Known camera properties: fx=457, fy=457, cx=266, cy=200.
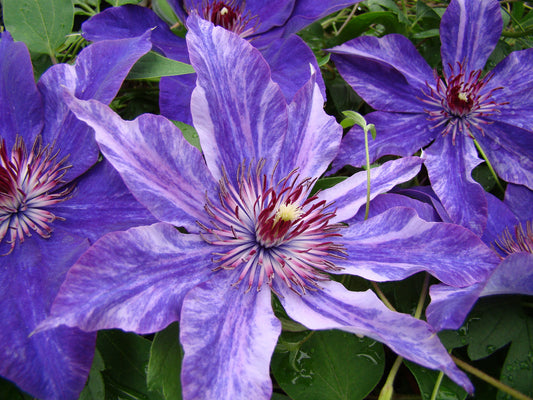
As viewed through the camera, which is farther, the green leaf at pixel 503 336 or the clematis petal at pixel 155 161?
the green leaf at pixel 503 336

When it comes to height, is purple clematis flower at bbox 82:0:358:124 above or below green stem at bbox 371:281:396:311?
above

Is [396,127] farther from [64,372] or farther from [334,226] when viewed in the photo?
[64,372]

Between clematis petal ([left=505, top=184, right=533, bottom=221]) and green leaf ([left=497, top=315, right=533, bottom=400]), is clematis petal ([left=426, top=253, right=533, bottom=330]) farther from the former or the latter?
clematis petal ([left=505, top=184, right=533, bottom=221])

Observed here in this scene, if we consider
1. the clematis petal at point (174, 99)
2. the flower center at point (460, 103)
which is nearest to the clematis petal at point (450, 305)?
the flower center at point (460, 103)

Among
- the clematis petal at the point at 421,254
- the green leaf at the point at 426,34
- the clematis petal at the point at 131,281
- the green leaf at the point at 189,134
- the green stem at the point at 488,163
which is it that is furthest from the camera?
the green leaf at the point at 426,34

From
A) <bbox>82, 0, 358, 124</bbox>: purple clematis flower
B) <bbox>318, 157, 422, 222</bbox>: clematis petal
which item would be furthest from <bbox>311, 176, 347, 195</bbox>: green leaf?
<bbox>82, 0, 358, 124</bbox>: purple clematis flower

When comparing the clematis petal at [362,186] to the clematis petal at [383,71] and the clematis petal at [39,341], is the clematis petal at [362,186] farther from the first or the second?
the clematis petal at [39,341]

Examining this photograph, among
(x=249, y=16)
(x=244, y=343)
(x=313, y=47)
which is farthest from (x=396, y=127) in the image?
(x=244, y=343)
